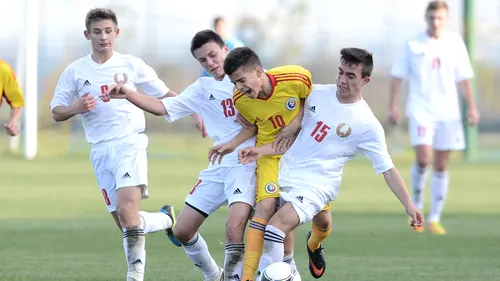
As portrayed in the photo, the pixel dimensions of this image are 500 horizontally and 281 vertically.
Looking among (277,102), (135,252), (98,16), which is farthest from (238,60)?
(135,252)

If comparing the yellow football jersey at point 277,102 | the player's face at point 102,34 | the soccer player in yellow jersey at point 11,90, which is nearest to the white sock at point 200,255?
the yellow football jersey at point 277,102

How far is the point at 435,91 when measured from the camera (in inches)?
489

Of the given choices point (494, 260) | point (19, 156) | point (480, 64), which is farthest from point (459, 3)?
point (494, 260)

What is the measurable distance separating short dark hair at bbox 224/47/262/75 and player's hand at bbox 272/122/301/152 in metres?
0.55

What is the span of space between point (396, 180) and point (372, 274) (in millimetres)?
1565

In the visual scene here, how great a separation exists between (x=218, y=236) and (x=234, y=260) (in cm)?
407

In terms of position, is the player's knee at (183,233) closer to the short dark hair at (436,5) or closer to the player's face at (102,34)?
the player's face at (102,34)

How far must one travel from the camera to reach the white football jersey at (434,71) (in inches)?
489

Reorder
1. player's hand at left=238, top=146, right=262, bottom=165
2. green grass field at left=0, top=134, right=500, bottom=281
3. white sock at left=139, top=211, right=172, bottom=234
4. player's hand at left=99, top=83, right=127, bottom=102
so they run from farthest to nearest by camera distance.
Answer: green grass field at left=0, top=134, right=500, bottom=281 < white sock at left=139, top=211, right=172, bottom=234 < player's hand at left=99, top=83, right=127, bottom=102 < player's hand at left=238, top=146, right=262, bottom=165

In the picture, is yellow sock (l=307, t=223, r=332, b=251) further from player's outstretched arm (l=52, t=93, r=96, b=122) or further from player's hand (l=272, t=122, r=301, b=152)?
player's outstretched arm (l=52, t=93, r=96, b=122)

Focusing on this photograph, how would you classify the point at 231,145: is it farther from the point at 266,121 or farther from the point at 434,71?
the point at 434,71

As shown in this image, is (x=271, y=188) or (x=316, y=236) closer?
(x=271, y=188)

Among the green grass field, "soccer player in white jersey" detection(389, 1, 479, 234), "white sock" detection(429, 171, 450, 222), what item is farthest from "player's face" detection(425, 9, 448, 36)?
the green grass field

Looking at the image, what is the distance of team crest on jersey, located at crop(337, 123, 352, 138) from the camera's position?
24.4ft
